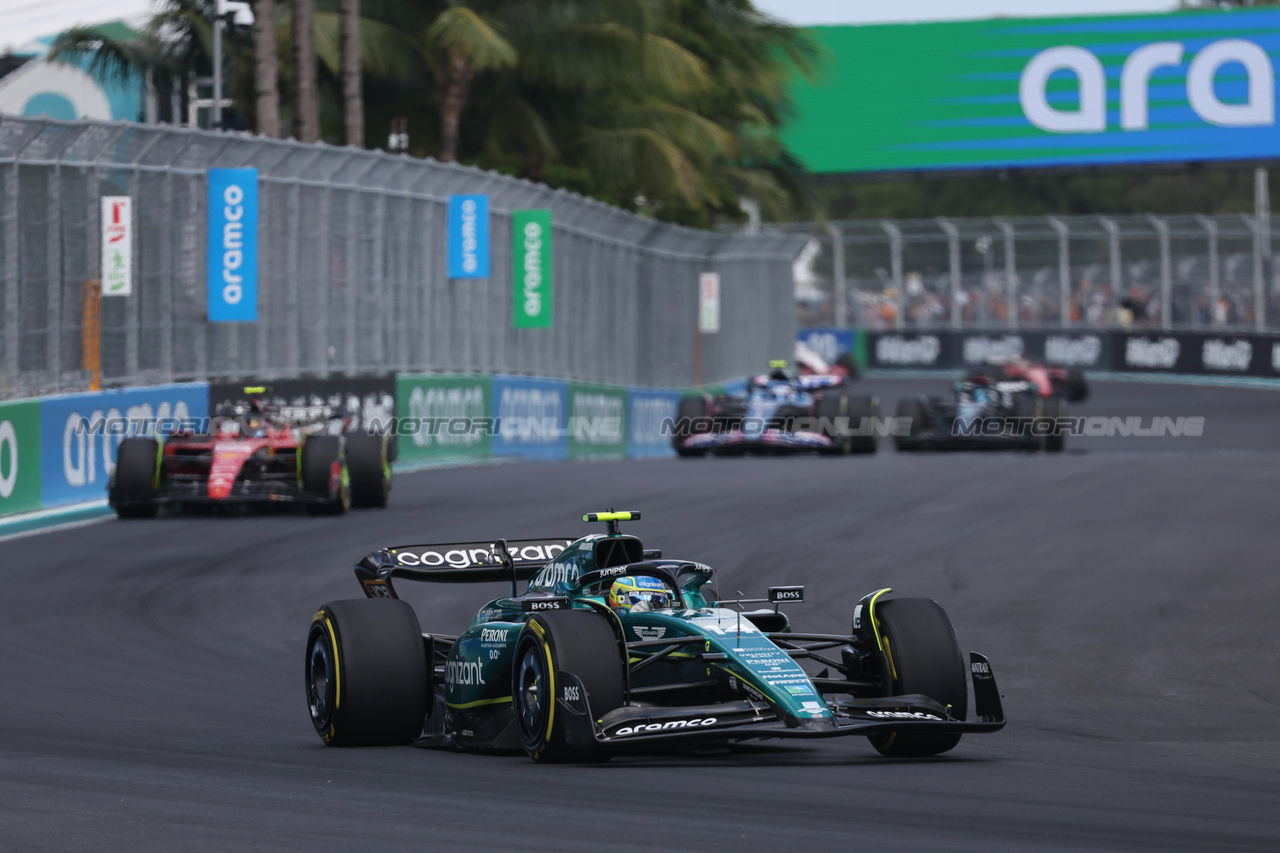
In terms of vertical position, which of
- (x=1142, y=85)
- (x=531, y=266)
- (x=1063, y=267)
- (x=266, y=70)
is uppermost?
(x=1142, y=85)

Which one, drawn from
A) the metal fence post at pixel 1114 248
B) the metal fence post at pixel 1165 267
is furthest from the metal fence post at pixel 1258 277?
the metal fence post at pixel 1114 248

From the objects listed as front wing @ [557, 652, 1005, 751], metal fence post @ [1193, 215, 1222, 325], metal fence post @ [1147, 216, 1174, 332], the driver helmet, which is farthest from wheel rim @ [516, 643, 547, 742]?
metal fence post @ [1147, 216, 1174, 332]

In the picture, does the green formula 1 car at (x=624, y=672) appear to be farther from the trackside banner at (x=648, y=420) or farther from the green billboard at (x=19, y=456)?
the trackside banner at (x=648, y=420)

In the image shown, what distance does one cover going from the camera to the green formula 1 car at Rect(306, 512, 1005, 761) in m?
7.48

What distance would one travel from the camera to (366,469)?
730 inches

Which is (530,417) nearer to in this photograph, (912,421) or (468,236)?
(468,236)

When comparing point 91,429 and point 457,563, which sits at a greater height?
point 91,429

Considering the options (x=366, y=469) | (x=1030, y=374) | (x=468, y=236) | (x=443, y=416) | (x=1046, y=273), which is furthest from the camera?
(x=1046, y=273)

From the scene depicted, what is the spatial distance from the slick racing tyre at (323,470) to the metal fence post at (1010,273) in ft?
114

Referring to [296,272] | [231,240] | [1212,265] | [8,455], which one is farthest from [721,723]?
[1212,265]

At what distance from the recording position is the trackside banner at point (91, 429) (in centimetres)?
1764

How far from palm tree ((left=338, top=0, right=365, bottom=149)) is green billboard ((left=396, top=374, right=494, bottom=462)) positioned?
4.33 meters

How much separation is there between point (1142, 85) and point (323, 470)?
36614mm

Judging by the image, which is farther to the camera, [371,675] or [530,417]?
[530,417]
